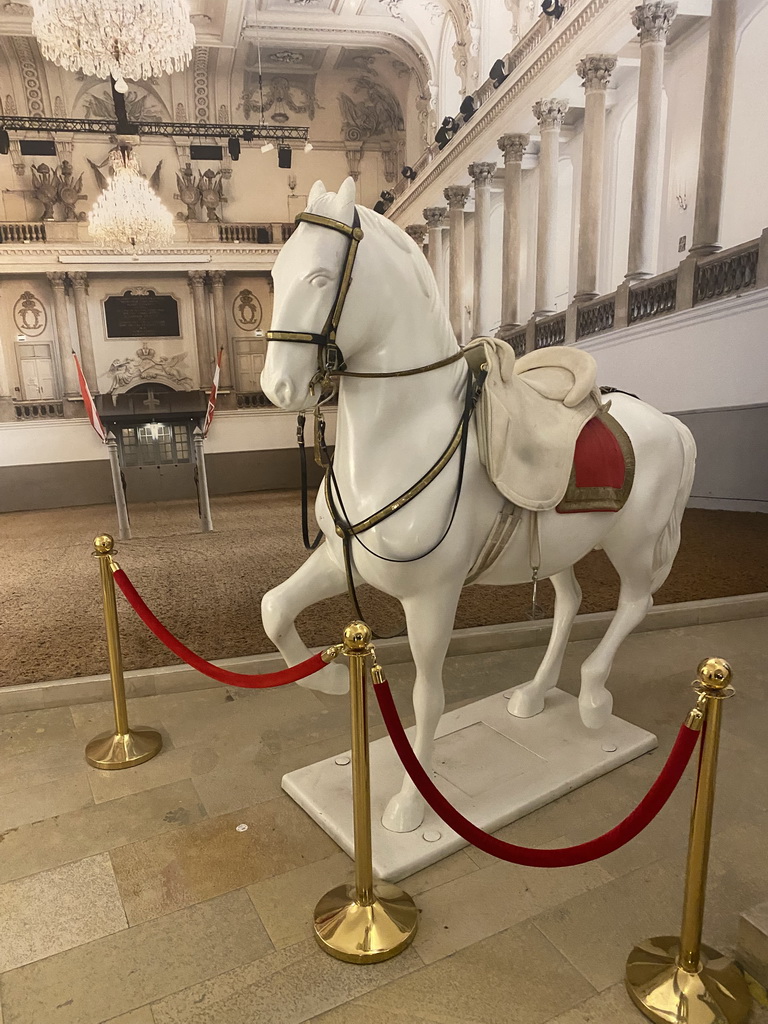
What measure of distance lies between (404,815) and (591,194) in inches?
293

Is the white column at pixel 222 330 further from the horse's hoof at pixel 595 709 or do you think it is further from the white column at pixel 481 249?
the horse's hoof at pixel 595 709

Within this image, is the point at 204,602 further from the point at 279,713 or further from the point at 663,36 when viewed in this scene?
the point at 663,36

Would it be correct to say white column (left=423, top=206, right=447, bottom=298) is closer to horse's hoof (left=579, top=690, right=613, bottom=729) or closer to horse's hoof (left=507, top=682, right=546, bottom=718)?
horse's hoof (left=507, top=682, right=546, bottom=718)

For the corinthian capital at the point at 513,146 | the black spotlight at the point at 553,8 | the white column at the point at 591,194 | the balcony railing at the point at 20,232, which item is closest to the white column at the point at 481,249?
the corinthian capital at the point at 513,146

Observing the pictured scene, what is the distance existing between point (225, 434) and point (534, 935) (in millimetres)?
10723

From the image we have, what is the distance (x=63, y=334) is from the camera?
11578 millimetres

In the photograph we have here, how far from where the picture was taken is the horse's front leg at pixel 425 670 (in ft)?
7.14

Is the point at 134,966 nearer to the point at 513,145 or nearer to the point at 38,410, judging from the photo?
the point at 513,145

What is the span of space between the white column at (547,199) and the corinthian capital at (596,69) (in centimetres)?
42

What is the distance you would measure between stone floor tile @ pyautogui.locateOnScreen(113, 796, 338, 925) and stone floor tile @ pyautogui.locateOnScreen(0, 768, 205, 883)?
0.29 feet

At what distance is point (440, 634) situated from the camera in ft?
7.23

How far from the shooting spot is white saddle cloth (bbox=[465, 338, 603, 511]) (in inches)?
83.4

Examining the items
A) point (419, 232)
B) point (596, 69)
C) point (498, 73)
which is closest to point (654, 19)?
point (596, 69)

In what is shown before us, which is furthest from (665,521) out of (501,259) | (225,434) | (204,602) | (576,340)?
(225,434)
